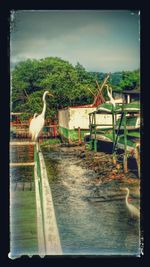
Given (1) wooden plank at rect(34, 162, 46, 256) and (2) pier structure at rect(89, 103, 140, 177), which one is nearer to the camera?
(1) wooden plank at rect(34, 162, 46, 256)

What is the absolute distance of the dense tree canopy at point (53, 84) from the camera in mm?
6254

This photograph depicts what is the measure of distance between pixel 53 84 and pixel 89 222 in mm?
1503

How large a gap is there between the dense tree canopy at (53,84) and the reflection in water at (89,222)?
83 cm

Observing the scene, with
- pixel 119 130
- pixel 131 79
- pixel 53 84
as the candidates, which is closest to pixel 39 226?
pixel 119 130

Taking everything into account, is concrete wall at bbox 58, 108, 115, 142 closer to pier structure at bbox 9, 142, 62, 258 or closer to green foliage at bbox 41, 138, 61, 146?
green foliage at bbox 41, 138, 61, 146

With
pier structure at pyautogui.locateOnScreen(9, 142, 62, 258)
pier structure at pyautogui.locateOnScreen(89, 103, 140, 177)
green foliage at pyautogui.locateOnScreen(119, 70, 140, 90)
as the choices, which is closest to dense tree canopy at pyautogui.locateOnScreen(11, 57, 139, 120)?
green foliage at pyautogui.locateOnScreen(119, 70, 140, 90)

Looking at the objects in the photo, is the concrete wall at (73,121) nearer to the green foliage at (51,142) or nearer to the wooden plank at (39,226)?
the green foliage at (51,142)

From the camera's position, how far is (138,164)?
6.20m

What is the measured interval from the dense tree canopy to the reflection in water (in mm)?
827

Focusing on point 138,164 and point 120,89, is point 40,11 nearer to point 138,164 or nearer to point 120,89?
point 120,89

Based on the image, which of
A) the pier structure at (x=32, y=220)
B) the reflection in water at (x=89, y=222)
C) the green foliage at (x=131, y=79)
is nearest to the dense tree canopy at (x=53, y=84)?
the green foliage at (x=131, y=79)

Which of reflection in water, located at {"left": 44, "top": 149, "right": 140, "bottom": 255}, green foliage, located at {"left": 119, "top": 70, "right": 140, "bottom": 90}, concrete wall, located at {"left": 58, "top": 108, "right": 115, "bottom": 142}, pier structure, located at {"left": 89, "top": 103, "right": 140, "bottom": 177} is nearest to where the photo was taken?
reflection in water, located at {"left": 44, "top": 149, "right": 140, "bottom": 255}

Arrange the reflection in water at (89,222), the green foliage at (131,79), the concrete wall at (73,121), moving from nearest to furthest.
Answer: the reflection in water at (89,222) → the green foliage at (131,79) → the concrete wall at (73,121)

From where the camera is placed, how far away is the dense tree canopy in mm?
6254
